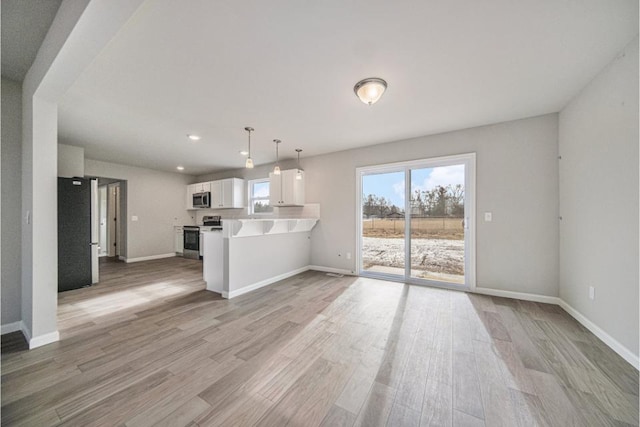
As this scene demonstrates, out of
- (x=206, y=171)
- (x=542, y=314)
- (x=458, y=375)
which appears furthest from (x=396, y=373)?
(x=206, y=171)

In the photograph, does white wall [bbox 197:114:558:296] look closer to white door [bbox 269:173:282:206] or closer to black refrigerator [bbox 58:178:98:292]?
white door [bbox 269:173:282:206]

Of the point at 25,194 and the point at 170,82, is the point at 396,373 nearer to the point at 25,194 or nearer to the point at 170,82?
the point at 170,82

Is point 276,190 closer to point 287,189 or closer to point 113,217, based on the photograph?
point 287,189

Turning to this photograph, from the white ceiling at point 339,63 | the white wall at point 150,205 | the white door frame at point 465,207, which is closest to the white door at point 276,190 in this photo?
the white ceiling at point 339,63

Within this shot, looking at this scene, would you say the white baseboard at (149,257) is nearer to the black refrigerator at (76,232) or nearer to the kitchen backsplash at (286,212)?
the kitchen backsplash at (286,212)

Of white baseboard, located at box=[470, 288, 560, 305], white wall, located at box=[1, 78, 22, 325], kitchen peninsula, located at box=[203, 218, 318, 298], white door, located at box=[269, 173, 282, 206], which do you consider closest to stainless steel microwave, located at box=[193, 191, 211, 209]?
white door, located at box=[269, 173, 282, 206]

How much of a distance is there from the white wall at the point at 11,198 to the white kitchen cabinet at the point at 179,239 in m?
4.43

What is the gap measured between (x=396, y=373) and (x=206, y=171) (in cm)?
688

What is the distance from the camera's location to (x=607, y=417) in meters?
1.33

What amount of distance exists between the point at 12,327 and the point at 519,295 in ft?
19.6

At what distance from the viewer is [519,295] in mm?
3166

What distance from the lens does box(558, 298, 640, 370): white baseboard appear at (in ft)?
5.83

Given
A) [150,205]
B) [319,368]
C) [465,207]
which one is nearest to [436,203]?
[465,207]

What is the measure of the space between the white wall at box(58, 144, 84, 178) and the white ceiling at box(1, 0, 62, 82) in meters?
2.33
